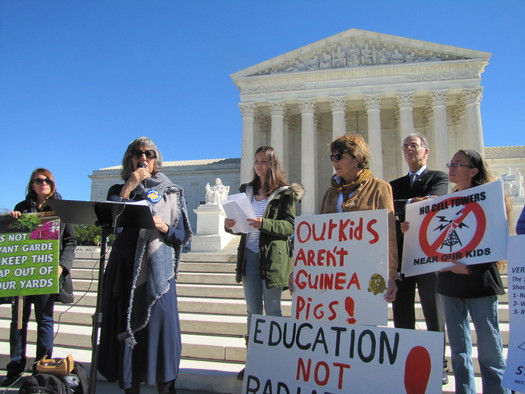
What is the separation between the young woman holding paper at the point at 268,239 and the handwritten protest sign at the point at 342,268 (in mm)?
538

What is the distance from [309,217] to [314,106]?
27.4 metres

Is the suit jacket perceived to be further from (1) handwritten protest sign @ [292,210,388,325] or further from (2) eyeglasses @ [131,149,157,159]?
(2) eyeglasses @ [131,149,157,159]

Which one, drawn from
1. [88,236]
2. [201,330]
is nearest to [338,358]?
[201,330]

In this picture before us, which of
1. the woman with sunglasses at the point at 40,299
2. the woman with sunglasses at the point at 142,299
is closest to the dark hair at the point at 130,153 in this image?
the woman with sunglasses at the point at 142,299

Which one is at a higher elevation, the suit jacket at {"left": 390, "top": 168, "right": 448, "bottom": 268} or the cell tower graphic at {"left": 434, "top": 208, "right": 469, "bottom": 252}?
the suit jacket at {"left": 390, "top": 168, "right": 448, "bottom": 268}

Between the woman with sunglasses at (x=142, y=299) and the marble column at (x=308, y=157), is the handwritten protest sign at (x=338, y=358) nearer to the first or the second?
the woman with sunglasses at (x=142, y=299)

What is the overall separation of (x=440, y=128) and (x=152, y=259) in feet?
91.4

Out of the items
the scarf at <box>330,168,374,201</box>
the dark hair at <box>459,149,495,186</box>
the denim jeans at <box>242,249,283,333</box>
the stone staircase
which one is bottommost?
the stone staircase

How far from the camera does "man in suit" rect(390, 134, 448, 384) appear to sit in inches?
148

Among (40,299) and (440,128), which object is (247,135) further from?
(40,299)

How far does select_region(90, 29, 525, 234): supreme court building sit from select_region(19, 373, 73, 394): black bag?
2487 centimetres

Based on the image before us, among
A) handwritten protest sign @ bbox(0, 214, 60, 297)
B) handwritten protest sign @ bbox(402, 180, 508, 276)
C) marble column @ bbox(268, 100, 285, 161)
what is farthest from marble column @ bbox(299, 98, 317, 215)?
handwritten protest sign @ bbox(402, 180, 508, 276)

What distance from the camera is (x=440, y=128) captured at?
27031mm

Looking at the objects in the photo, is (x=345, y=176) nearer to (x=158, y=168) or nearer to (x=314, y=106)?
(x=158, y=168)
